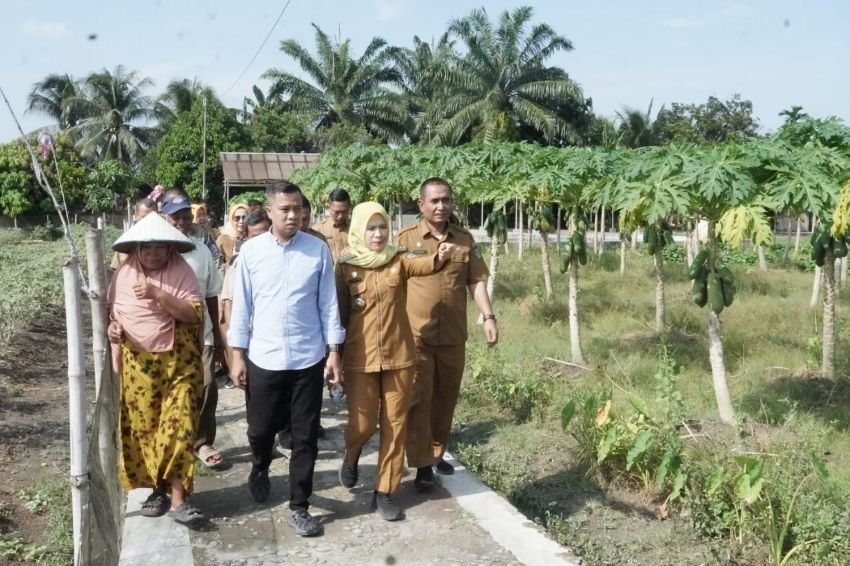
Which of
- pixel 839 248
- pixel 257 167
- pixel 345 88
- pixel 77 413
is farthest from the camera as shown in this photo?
pixel 345 88

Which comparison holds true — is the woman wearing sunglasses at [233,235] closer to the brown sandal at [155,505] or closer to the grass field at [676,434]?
the grass field at [676,434]

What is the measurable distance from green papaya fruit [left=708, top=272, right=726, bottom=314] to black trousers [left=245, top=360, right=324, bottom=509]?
326cm

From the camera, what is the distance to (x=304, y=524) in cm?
429

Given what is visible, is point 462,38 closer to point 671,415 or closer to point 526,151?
point 526,151

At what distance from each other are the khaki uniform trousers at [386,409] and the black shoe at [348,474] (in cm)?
31

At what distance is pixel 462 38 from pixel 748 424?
2714 centimetres

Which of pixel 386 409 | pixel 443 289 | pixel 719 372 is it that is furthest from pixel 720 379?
pixel 386 409

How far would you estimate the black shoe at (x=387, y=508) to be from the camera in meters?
4.48

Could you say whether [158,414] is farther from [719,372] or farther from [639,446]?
[719,372]

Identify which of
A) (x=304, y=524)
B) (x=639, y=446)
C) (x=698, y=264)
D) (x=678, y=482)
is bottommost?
(x=304, y=524)

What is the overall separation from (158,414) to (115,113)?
44.6 m

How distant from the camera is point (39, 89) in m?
48.4

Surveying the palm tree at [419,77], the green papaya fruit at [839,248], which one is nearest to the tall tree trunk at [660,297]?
the green papaya fruit at [839,248]

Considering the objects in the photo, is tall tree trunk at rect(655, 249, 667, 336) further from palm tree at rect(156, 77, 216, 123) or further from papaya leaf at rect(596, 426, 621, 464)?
palm tree at rect(156, 77, 216, 123)
